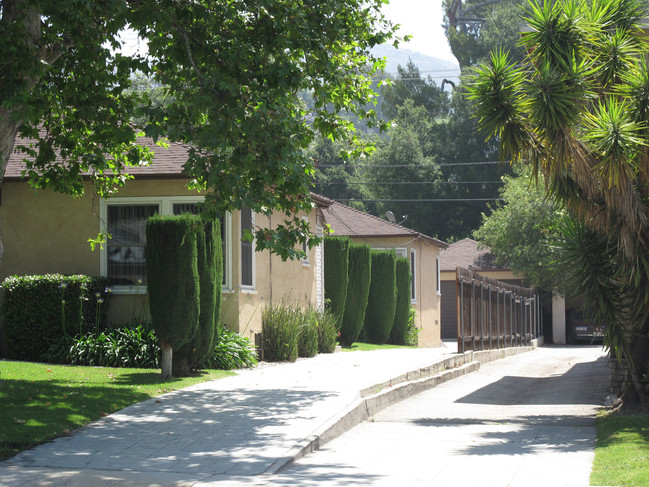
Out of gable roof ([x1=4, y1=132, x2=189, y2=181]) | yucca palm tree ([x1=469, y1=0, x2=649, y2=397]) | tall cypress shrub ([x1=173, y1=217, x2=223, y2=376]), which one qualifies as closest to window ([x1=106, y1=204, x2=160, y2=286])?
gable roof ([x1=4, y1=132, x2=189, y2=181])

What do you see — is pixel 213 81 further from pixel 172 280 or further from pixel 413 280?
pixel 413 280

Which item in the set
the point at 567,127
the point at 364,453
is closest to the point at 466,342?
the point at 567,127

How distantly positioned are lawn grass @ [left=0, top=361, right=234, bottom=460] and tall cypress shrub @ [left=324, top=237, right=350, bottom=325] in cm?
850

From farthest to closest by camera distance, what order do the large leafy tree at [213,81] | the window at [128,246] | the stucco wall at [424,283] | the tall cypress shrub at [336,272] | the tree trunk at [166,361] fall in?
the stucco wall at [424,283], the tall cypress shrub at [336,272], the window at [128,246], the tree trunk at [166,361], the large leafy tree at [213,81]

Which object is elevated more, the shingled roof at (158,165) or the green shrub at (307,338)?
the shingled roof at (158,165)

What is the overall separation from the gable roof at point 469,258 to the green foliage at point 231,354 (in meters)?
25.4

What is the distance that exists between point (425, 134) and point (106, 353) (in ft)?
152

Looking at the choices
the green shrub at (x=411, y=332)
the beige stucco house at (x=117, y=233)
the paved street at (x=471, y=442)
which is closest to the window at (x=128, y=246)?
the beige stucco house at (x=117, y=233)

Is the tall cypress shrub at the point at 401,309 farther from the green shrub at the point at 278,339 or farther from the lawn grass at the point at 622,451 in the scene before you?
the lawn grass at the point at 622,451

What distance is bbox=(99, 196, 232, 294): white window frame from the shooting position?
1655cm

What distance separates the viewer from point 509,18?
59.7 metres

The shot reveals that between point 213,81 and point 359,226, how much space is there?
21961 mm

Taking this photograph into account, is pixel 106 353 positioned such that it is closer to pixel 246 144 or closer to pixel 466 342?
pixel 246 144

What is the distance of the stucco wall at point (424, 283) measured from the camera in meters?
31.7
